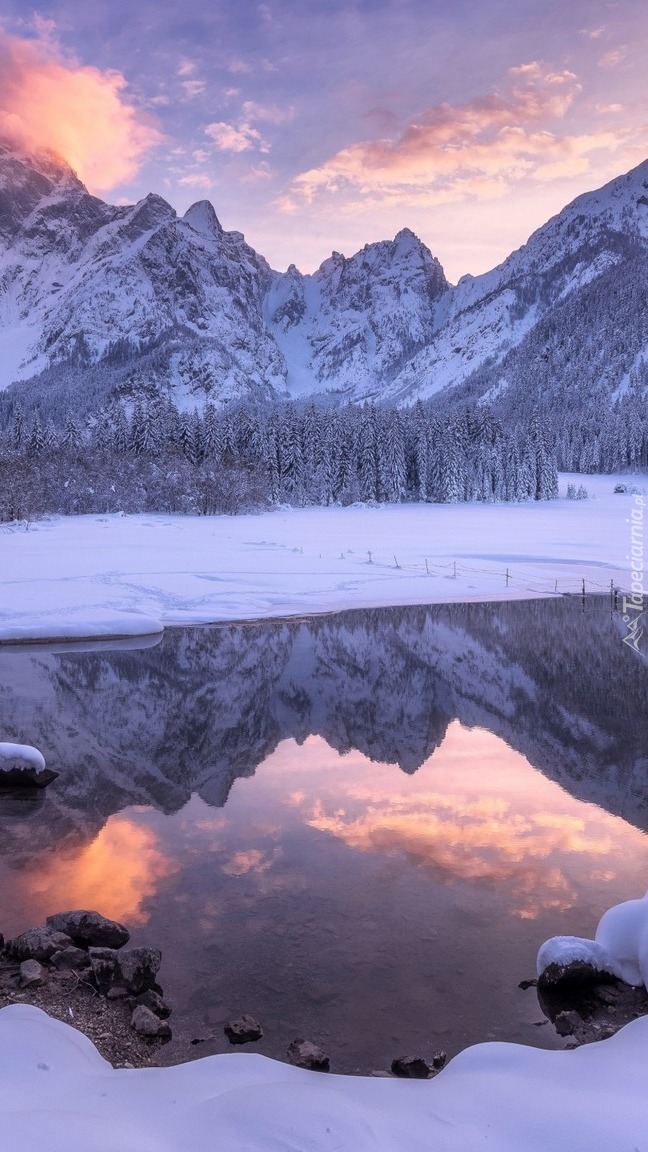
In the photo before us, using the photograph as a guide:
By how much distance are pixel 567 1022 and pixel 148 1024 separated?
380 centimetres

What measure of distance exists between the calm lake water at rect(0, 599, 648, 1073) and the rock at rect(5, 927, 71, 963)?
2.43ft

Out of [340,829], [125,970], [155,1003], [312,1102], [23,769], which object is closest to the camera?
[312,1102]

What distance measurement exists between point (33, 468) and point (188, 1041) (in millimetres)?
88883

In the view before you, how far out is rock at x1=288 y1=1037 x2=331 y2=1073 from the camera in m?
6.07

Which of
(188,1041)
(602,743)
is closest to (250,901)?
(188,1041)

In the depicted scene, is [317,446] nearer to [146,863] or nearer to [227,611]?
[227,611]

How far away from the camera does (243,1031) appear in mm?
6516

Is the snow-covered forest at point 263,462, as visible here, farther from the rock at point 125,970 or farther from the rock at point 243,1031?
the rock at point 243,1031

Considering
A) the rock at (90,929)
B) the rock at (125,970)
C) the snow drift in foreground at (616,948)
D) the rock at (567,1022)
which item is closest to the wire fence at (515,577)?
the snow drift in foreground at (616,948)

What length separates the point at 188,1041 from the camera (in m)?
6.46

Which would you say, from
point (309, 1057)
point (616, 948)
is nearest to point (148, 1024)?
point (309, 1057)

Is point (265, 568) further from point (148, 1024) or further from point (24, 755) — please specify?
point (148, 1024)

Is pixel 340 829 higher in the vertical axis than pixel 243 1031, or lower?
lower

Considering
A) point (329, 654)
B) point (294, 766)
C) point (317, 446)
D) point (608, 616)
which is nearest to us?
point (294, 766)
